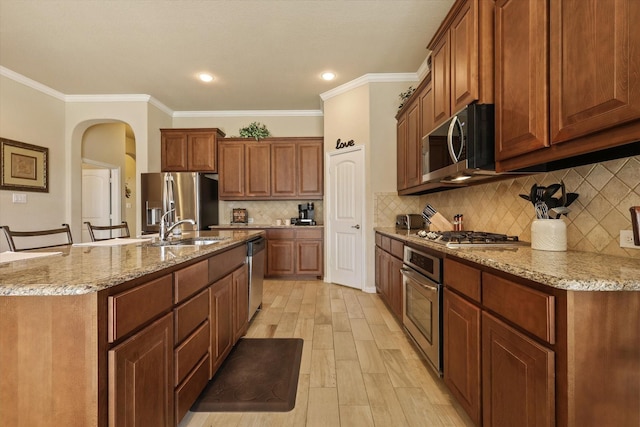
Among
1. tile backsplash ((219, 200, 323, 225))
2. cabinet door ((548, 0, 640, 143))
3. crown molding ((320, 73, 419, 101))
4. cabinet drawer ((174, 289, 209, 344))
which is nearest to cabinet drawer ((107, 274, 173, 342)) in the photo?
cabinet drawer ((174, 289, 209, 344))

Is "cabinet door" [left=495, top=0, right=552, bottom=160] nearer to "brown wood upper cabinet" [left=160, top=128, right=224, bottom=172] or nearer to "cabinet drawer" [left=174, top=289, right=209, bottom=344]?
"cabinet drawer" [left=174, top=289, right=209, bottom=344]

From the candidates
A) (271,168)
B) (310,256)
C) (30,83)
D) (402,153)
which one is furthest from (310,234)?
(30,83)

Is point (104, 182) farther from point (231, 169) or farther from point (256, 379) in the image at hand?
point (256, 379)

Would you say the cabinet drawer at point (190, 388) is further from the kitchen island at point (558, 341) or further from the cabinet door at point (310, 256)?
the cabinet door at point (310, 256)

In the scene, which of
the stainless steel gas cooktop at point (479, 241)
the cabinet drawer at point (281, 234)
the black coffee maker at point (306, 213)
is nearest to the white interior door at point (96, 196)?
the cabinet drawer at point (281, 234)

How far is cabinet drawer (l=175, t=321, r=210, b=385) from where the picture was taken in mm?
1396

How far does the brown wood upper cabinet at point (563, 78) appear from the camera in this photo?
39.3 inches

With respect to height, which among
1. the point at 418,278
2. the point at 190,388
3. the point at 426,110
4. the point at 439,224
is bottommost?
the point at 190,388

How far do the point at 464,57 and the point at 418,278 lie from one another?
4.90 feet

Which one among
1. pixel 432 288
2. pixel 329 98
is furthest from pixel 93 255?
pixel 329 98

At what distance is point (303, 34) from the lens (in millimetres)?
3041

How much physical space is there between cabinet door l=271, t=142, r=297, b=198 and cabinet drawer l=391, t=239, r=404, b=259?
2463 millimetres

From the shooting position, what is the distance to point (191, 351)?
153 cm

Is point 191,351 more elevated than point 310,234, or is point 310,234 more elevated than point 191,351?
point 310,234
